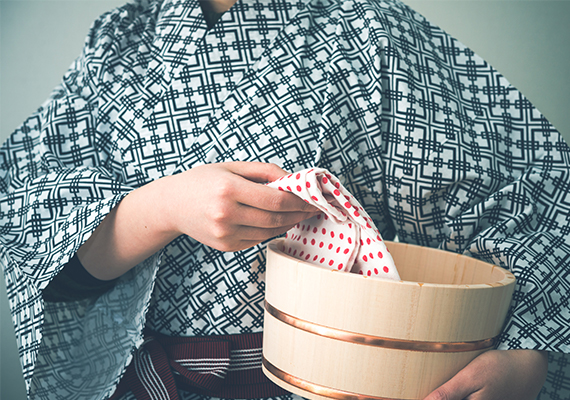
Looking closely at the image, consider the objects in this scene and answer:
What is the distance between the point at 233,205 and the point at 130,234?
206 mm

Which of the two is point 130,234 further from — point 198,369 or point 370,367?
point 370,367

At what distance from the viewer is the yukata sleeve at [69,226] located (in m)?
0.59

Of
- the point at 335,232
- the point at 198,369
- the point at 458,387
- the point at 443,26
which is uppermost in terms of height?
the point at 443,26

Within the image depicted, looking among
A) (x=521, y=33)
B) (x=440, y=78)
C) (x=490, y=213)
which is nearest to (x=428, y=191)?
(x=490, y=213)

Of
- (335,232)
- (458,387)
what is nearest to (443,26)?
(335,232)

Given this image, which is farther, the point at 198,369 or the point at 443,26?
the point at 443,26

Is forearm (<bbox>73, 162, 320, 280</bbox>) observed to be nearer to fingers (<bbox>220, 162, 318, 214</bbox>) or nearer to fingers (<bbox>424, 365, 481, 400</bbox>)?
fingers (<bbox>220, 162, 318, 214</bbox>)

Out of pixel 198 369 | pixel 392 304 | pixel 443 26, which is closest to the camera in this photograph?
pixel 392 304

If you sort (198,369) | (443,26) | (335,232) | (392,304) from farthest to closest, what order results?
(443,26) → (198,369) → (335,232) → (392,304)

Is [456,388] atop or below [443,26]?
→ below

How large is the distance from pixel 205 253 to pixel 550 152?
568 mm

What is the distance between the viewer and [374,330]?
1.18ft

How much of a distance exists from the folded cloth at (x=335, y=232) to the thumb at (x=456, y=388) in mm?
110

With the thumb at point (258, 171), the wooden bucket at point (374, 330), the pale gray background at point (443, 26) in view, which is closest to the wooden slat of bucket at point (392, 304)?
the wooden bucket at point (374, 330)
